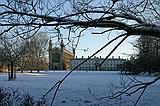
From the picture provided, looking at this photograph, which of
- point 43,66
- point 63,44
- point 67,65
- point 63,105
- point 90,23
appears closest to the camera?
point 90,23

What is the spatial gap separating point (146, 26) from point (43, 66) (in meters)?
73.8

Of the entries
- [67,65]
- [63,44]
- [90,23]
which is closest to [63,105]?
[63,44]

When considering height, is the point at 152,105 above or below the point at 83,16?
below

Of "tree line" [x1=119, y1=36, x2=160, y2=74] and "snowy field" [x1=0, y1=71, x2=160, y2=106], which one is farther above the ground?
"tree line" [x1=119, y1=36, x2=160, y2=74]

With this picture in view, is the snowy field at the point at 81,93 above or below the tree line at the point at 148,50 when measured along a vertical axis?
below

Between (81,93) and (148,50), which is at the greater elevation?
(148,50)

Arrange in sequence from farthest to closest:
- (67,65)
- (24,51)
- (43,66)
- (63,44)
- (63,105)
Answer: (67,65) → (43,66) → (24,51) → (63,105) → (63,44)

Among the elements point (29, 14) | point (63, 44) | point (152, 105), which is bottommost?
point (152, 105)

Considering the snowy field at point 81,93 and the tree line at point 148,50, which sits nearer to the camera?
the tree line at point 148,50

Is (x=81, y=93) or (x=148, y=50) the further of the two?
(x=81, y=93)

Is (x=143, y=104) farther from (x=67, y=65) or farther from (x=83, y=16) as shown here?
(x=67, y=65)

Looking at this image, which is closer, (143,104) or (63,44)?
(63,44)

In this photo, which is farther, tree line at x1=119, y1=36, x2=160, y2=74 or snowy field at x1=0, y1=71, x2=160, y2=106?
snowy field at x1=0, y1=71, x2=160, y2=106

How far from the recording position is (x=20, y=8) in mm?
4910
